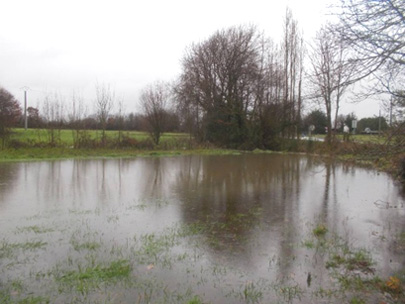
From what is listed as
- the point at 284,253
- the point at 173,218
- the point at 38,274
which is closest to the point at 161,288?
the point at 38,274

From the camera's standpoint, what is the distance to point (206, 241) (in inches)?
221

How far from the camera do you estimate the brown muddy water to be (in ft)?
12.9

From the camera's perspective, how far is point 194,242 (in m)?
5.54

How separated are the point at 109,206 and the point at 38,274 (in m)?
3.79

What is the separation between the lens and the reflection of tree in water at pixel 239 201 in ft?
20.1

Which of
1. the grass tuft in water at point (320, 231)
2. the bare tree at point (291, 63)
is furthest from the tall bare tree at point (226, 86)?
the grass tuft in water at point (320, 231)

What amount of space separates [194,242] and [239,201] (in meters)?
3.50

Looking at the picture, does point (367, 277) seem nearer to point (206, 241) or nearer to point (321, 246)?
point (321, 246)

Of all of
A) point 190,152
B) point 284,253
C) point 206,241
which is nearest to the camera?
point 284,253

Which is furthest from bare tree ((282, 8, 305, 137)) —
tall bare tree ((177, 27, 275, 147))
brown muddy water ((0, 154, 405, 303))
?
brown muddy water ((0, 154, 405, 303))

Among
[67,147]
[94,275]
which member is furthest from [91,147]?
[94,275]

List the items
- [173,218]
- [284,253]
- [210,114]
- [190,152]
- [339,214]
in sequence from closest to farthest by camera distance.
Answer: [284,253] < [173,218] < [339,214] < [190,152] < [210,114]

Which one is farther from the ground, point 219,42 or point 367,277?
point 219,42

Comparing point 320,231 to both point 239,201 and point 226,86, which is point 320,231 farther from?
point 226,86
